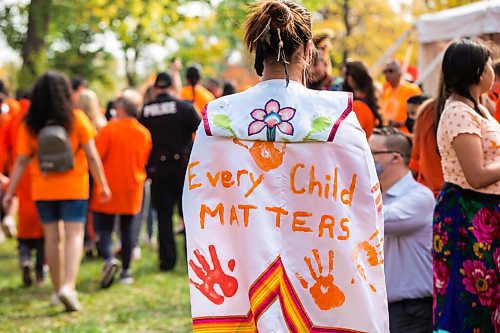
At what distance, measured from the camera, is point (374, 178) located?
3418 mm

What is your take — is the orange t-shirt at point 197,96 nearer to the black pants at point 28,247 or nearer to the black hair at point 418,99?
the black pants at point 28,247

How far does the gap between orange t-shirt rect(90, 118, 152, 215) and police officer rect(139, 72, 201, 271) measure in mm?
283

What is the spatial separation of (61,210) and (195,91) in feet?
14.5

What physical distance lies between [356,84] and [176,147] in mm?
3033

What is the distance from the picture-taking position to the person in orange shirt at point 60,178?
7492mm

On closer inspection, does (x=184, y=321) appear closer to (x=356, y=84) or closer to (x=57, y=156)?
(x=57, y=156)

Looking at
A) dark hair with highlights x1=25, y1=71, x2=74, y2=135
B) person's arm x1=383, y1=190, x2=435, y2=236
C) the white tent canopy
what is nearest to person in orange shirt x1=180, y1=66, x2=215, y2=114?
the white tent canopy

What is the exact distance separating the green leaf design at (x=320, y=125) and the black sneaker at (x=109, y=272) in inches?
227

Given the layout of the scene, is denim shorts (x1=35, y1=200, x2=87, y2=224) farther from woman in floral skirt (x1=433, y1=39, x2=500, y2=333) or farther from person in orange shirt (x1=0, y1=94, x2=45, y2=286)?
woman in floral skirt (x1=433, y1=39, x2=500, y2=333)

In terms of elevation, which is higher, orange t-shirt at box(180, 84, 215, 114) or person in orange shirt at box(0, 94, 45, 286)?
orange t-shirt at box(180, 84, 215, 114)

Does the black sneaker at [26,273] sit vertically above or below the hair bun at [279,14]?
below

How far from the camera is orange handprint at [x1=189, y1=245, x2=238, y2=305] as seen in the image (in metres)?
3.45

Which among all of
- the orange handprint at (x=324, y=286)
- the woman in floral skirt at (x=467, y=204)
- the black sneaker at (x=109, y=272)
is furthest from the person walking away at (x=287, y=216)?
the black sneaker at (x=109, y=272)

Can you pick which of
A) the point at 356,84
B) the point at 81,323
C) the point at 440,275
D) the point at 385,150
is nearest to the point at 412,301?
the point at 440,275
